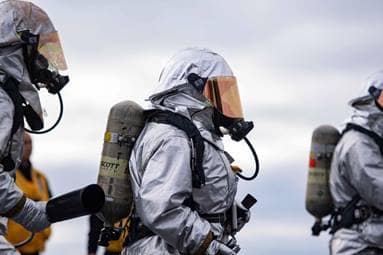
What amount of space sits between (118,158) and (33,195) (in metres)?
4.79

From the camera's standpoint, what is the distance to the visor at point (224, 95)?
992 cm

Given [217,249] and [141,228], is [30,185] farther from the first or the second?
[217,249]

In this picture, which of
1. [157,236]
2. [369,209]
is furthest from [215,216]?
[369,209]

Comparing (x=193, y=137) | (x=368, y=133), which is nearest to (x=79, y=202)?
(x=193, y=137)

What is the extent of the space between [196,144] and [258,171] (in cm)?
82

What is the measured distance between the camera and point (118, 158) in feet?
31.7

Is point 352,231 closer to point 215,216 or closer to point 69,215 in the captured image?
point 215,216

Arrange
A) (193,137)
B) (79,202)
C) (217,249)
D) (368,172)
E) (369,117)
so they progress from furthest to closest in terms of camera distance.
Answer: (369,117), (368,172), (193,137), (217,249), (79,202)

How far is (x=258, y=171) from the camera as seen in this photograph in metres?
10.0

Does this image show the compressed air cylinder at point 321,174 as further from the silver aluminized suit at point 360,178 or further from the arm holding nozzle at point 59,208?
the arm holding nozzle at point 59,208

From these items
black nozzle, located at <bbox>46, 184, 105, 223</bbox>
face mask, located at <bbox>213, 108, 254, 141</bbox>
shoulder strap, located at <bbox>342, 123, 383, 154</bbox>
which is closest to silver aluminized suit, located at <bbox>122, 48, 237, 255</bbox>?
face mask, located at <bbox>213, 108, 254, 141</bbox>

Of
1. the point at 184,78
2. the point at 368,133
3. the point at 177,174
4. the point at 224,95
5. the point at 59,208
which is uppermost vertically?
the point at 184,78

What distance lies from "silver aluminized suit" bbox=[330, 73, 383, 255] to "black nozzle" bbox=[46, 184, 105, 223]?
395 centimetres

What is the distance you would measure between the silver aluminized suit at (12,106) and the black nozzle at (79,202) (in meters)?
0.21
